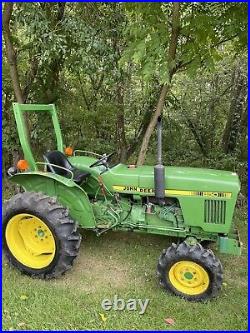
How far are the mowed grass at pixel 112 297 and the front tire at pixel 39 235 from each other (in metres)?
0.15

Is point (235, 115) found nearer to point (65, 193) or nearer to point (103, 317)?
point (65, 193)

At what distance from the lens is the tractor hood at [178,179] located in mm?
3303

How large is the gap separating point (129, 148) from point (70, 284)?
4118mm

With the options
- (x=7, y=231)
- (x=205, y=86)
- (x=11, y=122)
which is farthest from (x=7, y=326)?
(x=205, y=86)

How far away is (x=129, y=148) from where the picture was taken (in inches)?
283

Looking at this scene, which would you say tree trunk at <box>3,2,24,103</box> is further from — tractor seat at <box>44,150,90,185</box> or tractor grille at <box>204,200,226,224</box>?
tractor grille at <box>204,200,226,224</box>

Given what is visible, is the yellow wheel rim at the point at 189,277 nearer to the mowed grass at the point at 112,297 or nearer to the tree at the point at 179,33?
the mowed grass at the point at 112,297

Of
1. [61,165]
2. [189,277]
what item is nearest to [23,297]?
[61,165]

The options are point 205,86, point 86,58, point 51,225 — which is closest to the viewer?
point 51,225

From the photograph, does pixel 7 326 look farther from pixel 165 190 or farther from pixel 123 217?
pixel 165 190

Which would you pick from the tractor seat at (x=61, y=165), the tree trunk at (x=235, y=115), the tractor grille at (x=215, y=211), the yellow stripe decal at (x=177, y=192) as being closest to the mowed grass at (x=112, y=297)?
the tractor grille at (x=215, y=211)

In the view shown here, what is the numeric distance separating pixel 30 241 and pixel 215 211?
1823 millimetres

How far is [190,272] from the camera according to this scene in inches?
126

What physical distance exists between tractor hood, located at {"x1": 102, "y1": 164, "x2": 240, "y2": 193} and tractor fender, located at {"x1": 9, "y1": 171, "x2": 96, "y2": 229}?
1.02 ft
